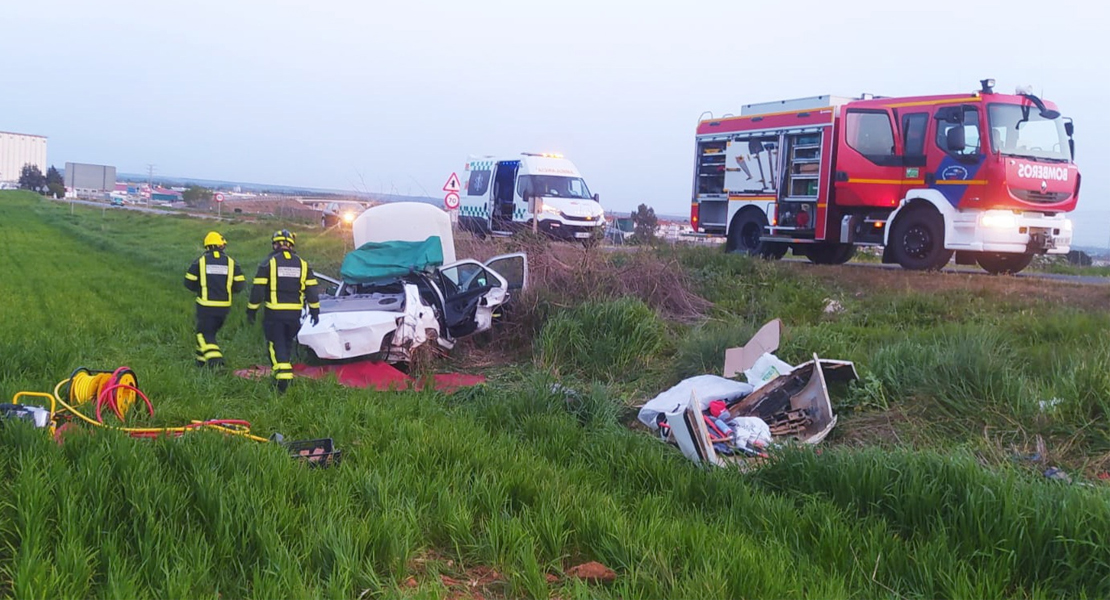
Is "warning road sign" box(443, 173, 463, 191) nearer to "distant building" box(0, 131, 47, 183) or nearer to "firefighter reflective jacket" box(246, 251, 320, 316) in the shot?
"firefighter reflective jacket" box(246, 251, 320, 316)

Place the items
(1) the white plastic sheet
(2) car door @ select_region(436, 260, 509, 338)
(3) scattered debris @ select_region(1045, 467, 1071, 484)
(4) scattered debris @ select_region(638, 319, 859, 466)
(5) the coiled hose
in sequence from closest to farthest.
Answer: (3) scattered debris @ select_region(1045, 467, 1071, 484)
(5) the coiled hose
(4) scattered debris @ select_region(638, 319, 859, 466)
(1) the white plastic sheet
(2) car door @ select_region(436, 260, 509, 338)

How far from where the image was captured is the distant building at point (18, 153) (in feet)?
379

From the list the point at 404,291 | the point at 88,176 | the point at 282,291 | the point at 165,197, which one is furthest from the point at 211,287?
the point at 165,197

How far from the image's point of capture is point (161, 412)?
19.1ft

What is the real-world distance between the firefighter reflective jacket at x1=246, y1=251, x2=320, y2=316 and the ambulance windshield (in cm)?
1310

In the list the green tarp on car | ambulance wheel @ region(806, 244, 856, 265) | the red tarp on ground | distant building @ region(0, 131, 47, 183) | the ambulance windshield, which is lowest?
the red tarp on ground

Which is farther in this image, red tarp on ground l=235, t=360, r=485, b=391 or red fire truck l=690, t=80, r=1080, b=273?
red fire truck l=690, t=80, r=1080, b=273

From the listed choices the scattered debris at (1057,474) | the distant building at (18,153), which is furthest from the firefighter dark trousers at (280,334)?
the distant building at (18,153)

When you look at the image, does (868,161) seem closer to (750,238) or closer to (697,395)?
(750,238)

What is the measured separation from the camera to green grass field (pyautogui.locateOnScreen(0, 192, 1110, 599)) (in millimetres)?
3410

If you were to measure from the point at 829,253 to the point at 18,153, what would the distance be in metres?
131

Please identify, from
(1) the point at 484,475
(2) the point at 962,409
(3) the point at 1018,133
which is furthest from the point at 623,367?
(3) the point at 1018,133

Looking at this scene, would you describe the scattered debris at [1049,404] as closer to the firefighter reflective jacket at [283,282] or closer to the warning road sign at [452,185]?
the firefighter reflective jacket at [283,282]

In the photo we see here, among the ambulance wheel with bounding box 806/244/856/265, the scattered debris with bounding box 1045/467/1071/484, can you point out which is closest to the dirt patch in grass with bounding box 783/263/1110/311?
the ambulance wheel with bounding box 806/244/856/265
